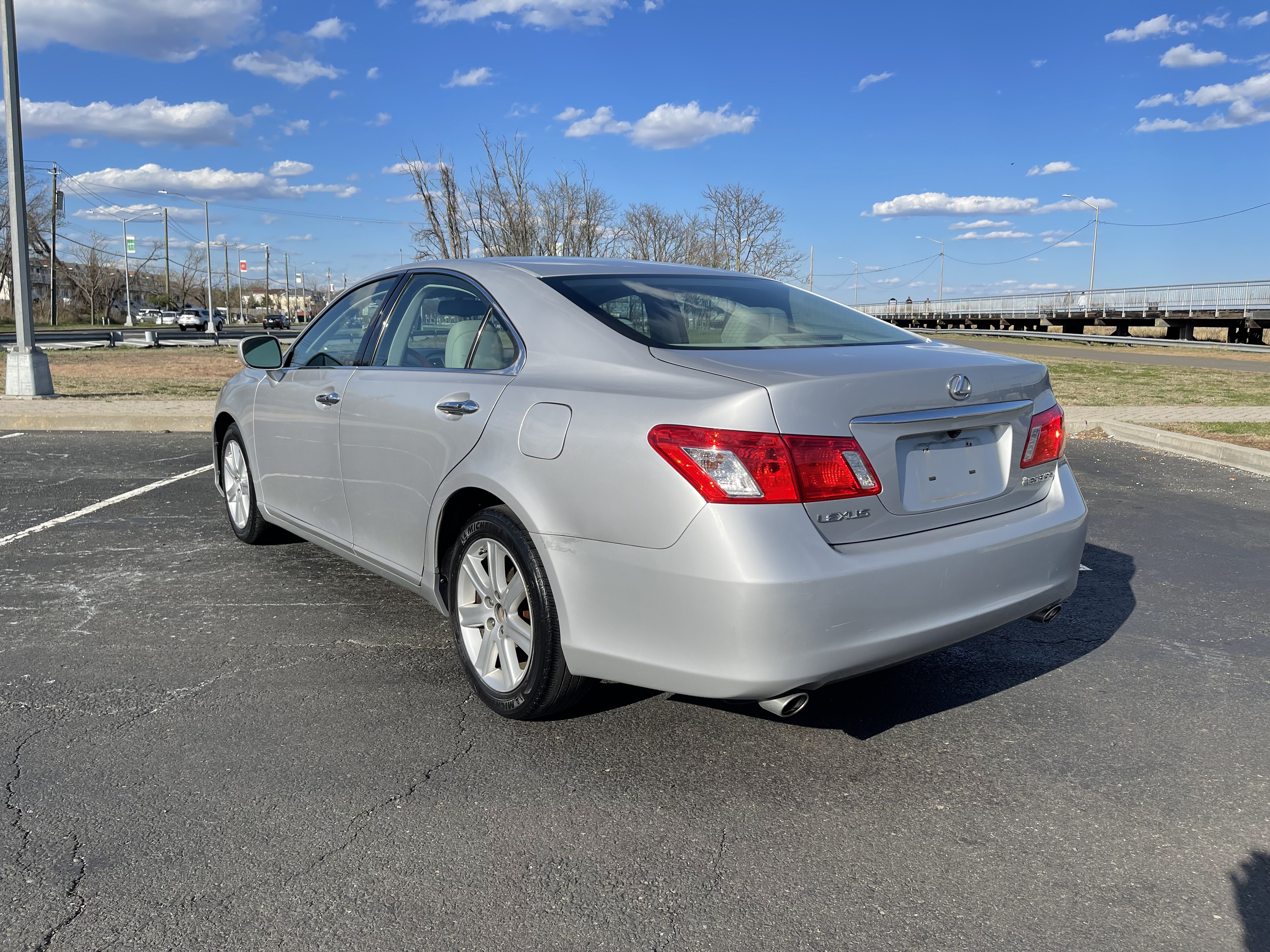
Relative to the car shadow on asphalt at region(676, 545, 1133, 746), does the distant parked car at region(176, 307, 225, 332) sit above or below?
above

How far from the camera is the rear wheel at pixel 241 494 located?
5801 mm

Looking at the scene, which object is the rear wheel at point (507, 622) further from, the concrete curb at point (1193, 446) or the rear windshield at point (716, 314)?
the concrete curb at point (1193, 446)

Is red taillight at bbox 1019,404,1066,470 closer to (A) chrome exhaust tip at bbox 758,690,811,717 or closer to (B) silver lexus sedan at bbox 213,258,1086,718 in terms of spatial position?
(B) silver lexus sedan at bbox 213,258,1086,718

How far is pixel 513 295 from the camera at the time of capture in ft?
12.6

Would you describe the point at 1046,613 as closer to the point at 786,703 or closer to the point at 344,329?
the point at 786,703

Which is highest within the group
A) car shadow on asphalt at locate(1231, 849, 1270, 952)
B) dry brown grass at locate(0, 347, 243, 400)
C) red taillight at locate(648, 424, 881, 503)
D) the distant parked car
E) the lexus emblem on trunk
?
the distant parked car

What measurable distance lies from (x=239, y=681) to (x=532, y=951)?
2.05 m

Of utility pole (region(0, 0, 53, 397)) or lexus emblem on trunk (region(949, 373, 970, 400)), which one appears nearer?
lexus emblem on trunk (region(949, 373, 970, 400))

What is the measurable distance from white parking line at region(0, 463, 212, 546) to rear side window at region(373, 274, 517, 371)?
3.23 metres

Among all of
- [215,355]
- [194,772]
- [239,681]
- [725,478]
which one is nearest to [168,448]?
[239,681]

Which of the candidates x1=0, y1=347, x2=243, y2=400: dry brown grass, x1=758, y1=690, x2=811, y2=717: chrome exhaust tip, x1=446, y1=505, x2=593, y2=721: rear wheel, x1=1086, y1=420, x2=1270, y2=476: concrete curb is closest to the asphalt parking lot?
x1=446, y1=505, x2=593, y2=721: rear wheel

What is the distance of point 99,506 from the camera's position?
283 inches

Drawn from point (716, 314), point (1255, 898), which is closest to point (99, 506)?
point (716, 314)

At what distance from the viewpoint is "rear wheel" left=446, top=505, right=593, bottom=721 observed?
10.8ft
